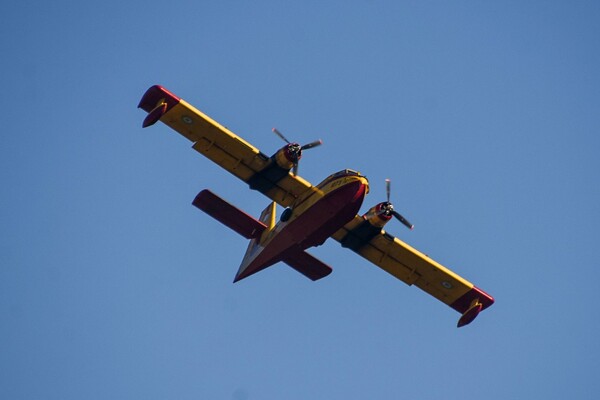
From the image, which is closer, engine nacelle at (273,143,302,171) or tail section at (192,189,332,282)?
engine nacelle at (273,143,302,171)

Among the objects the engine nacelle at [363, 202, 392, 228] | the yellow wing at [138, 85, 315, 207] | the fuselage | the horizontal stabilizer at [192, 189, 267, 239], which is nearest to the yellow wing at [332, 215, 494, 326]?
the engine nacelle at [363, 202, 392, 228]

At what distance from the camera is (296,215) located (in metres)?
32.0

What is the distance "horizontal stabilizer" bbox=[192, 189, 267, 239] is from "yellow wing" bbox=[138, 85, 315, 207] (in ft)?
3.94

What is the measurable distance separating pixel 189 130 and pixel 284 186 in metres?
4.18

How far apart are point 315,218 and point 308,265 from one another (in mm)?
3098

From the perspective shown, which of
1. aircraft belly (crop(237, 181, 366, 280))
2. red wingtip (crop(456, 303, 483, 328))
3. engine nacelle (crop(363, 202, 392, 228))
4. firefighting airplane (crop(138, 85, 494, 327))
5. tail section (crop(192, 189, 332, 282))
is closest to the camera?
aircraft belly (crop(237, 181, 366, 280))

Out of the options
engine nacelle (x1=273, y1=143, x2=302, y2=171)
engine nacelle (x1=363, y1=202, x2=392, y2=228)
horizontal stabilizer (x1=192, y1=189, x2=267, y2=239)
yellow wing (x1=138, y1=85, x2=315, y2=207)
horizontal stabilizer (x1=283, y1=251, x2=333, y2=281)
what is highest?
engine nacelle (x1=363, y1=202, x2=392, y2=228)

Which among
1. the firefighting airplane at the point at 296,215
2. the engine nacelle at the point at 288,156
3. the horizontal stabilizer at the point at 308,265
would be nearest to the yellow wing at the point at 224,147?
the firefighting airplane at the point at 296,215

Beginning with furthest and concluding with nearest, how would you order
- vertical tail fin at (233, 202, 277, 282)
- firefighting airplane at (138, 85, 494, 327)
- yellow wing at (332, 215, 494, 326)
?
1. yellow wing at (332, 215, 494, 326)
2. vertical tail fin at (233, 202, 277, 282)
3. firefighting airplane at (138, 85, 494, 327)

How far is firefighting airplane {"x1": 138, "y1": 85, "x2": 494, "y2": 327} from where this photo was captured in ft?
102

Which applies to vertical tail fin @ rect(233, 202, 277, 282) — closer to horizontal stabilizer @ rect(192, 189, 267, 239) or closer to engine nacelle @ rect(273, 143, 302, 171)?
horizontal stabilizer @ rect(192, 189, 267, 239)

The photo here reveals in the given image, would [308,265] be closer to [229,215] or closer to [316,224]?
[316,224]

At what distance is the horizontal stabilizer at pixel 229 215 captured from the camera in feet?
106

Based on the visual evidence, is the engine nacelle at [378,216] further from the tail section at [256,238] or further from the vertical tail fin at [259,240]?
the vertical tail fin at [259,240]
